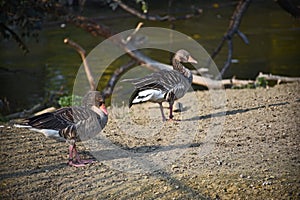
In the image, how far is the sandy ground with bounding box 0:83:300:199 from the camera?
13.6 ft

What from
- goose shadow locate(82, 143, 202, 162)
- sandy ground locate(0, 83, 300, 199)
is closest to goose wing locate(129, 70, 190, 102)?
sandy ground locate(0, 83, 300, 199)

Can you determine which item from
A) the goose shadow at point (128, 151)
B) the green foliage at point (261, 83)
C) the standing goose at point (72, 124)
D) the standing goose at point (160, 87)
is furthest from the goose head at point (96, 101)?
the green foliage at point (261, 83)

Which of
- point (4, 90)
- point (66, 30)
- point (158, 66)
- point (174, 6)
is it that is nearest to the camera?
point (158, 66)

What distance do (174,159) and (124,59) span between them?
8.88 metres

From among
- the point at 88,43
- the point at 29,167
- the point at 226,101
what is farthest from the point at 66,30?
the point at 29,167

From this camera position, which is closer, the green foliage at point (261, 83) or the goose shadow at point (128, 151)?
the goose shadow at point (128, 151)

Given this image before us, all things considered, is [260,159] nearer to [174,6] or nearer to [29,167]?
[29,167]

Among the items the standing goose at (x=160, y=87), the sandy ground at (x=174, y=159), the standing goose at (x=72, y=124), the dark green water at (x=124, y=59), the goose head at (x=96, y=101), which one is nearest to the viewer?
the sandy ground at (x=174, y=159)

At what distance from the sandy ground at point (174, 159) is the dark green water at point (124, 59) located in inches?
177

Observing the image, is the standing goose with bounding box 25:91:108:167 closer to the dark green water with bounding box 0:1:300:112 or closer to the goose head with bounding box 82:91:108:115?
the goose head with bounding box 82:91:108:115

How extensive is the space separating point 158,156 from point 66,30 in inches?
510

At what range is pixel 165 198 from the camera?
4.02 m

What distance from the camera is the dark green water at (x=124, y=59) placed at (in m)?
11.2

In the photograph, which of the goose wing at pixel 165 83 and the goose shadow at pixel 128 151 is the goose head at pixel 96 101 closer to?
the goose shadow at pixel 128 151
